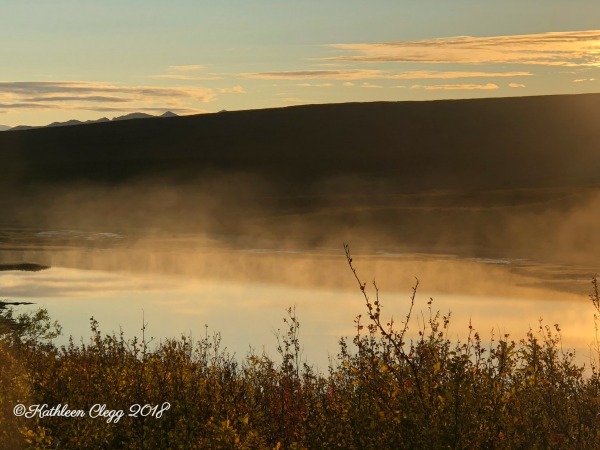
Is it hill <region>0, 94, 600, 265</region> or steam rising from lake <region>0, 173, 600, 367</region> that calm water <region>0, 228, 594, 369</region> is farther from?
hill <region>0, 94, 600, 265</region>

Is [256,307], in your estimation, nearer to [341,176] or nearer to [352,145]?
[341,176]

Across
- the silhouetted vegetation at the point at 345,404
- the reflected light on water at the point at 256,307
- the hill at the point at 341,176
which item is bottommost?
the silhouetted vegetation at the point at 345,404

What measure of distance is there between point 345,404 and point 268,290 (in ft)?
57.6

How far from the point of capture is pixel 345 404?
9289 millimetres

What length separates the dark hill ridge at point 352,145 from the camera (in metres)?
64.9

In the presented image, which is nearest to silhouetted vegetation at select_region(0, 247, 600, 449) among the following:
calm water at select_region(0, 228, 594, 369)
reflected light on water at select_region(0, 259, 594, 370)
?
calm water at select_region(0, 228, 594, 369)

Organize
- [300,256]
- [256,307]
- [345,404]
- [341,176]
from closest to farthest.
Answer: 1. [345,404]
2. [256,307]
3. [300,256]
4. [341,176]

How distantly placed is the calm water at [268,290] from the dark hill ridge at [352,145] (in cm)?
2490

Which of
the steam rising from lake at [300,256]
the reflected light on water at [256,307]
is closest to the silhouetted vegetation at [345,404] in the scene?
the reflected light on water at [256,307]

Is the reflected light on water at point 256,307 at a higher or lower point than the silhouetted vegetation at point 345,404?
higher

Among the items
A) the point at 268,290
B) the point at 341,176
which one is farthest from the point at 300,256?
the point at 341,176

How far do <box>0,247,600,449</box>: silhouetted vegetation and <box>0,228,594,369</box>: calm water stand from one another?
3516 mm

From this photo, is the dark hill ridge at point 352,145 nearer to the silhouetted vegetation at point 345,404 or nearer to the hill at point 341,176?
the hill at point 341,176

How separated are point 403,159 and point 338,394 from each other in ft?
195
